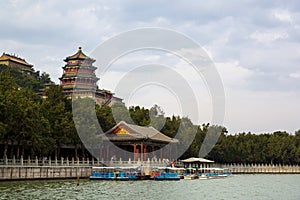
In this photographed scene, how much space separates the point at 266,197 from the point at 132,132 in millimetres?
20442

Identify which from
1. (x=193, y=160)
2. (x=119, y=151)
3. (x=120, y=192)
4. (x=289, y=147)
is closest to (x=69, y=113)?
(x=119, y=151)

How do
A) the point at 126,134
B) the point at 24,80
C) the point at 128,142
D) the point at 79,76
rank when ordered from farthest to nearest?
1. the point at 24,80
2. the point at 79,76
3. the point at 128,142
4. the point at 126,134

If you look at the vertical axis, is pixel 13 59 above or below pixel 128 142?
above

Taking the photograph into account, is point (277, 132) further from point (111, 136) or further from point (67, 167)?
point (67, 167)

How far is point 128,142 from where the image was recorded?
41844mm

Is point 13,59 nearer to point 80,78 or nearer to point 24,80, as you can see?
point 24,80

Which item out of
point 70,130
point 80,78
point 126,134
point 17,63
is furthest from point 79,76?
point 70,130

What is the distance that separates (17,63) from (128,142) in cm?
2979

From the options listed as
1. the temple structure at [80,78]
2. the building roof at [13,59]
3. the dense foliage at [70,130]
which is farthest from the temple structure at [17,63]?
the temple structure at [80,78]

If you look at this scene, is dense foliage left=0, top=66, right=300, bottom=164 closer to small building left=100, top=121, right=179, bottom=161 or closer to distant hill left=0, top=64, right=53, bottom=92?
distant hill left=0, top=64, right=53, bottom=92

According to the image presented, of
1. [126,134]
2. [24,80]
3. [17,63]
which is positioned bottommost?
[126,134]

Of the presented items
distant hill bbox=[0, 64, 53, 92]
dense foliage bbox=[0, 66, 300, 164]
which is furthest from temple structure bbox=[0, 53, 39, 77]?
dense foliage bbox=[0, 66, 300, 164]

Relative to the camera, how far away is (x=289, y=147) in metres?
66.3

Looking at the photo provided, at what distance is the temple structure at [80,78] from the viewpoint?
5931 centimetres
